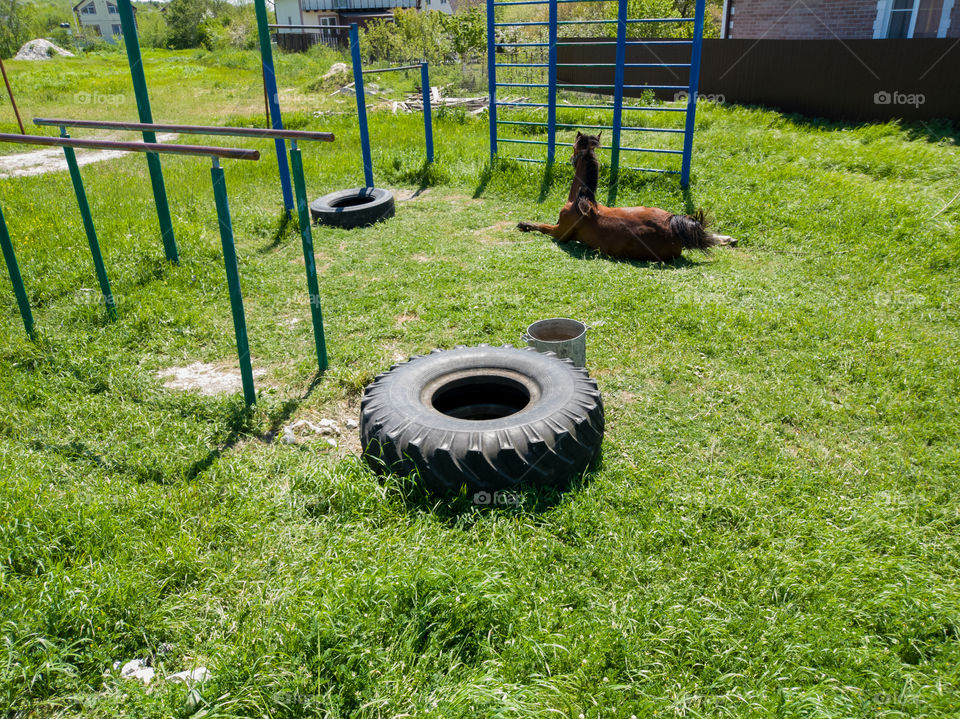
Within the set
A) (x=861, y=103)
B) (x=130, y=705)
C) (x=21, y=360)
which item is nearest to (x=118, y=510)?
(x=130, y=705)

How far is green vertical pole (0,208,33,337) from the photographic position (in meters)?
4.45

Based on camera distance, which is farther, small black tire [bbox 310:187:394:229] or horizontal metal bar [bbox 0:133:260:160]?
small black tire [bbox 310:187:394:229]

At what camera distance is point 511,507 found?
287 centimetres

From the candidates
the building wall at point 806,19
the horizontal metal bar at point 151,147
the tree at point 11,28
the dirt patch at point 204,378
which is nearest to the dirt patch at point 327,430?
the dirt patch at point 204,378

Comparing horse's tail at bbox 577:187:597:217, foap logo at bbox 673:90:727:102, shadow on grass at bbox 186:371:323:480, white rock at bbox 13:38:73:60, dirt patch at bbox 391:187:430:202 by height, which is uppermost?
white rock at bbox 13:38:73:60

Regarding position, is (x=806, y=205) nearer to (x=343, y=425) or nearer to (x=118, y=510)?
(x=343, y=425)

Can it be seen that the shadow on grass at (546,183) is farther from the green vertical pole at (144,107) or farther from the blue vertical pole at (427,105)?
the green vertical pole at (144,107)

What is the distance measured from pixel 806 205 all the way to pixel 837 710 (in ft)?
20.0

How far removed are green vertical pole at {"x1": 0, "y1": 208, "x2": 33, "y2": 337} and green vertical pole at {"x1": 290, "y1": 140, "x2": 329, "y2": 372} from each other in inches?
85.1

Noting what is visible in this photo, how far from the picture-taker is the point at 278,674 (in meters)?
1.98

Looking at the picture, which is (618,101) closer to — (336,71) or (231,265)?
(231,265)

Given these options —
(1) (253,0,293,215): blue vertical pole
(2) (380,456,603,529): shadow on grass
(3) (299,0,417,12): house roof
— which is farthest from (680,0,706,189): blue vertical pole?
(3) (299,0,417,12): house roof

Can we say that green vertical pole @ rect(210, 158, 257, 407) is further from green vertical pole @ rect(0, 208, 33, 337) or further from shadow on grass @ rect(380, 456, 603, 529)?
green vertical pole @ rect(0, 208, 33, 337)

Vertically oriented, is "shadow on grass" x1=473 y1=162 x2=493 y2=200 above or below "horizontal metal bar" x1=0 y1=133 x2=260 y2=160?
below
